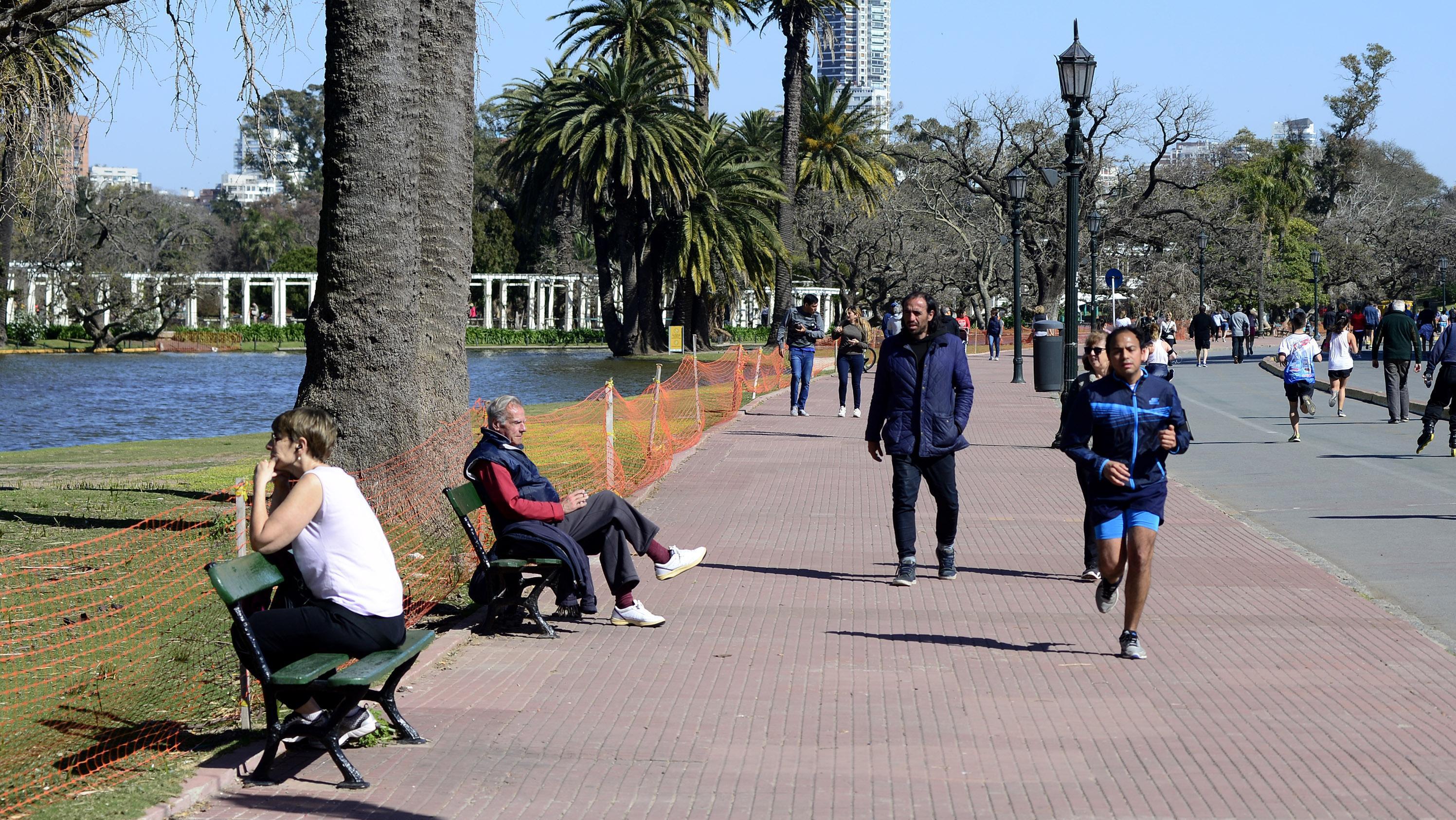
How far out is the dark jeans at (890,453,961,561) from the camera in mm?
8852

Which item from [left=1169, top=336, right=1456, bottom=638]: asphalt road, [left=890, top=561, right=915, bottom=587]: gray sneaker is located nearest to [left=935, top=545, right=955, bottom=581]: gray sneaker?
[left=890, top=561, right=915, bottom=587]: gray sneaker

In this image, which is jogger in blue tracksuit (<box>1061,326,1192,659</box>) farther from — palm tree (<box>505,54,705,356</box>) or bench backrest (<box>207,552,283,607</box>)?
palm tree (<box>505,54,705,356</box>)

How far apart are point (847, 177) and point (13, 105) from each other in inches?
2034

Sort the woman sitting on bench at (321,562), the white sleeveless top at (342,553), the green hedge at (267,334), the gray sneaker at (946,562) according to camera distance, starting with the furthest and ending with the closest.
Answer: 1. the green hedge at (267,334)
2. the gray sneaker at (946,562)
3. the white sleeveless top at (342,553)
4. the woman sitting on bench at (321,562)

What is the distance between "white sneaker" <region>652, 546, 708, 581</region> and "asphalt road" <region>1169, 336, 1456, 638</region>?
3978mm

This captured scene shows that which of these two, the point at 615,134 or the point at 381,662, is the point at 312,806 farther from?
the point at 615,134

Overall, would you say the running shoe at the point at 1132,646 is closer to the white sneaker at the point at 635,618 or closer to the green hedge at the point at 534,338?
the white sneaker at the point at 635,618

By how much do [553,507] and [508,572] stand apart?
1.34 feet

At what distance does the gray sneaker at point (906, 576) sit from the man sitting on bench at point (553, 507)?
1.72 m

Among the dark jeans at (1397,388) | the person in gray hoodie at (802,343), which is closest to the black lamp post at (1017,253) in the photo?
the person in gray hoodie at (802,343)

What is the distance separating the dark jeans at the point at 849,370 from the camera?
21.6 metres

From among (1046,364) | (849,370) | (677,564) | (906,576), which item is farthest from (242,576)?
(1046,364)

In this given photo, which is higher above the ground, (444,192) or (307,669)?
(444,192)

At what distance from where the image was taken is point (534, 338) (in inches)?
3105
